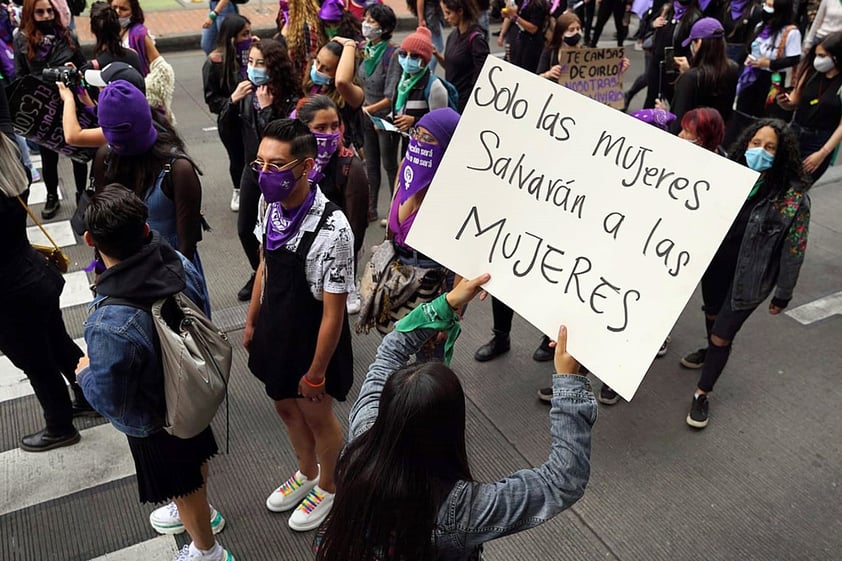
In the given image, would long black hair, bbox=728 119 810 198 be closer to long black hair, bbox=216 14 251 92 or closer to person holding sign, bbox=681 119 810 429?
person holding sign, bbox=681 119 810 429

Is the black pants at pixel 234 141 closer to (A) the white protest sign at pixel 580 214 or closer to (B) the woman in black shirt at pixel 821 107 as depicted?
(A) the white protest sign at pixel 580 214

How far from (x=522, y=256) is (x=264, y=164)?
1.25 m

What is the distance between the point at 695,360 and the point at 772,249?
1.21 metres

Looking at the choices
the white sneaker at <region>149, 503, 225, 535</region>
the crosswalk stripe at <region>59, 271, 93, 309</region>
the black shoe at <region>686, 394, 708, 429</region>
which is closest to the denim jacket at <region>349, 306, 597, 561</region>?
the white sneaker at <region>149, 503, 225, 535</region>

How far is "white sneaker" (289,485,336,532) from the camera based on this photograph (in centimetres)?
325

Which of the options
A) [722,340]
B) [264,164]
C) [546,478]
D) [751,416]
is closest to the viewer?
[546,478]

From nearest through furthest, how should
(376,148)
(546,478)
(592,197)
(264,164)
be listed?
1. (546,478)
2. (592,197)
3. (264,164)
4. (376,148)

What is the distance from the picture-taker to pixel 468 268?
2021 millimetres

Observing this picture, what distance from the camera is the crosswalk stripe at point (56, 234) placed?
6.06 m

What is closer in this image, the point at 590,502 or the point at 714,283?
the point at 590,502

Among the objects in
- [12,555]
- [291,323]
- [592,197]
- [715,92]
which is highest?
[592,197]

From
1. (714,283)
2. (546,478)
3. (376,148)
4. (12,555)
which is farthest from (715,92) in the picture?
(12,555)

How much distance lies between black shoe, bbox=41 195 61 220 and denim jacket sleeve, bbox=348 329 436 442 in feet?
18.7

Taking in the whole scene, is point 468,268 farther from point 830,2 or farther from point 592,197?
point 830,2
